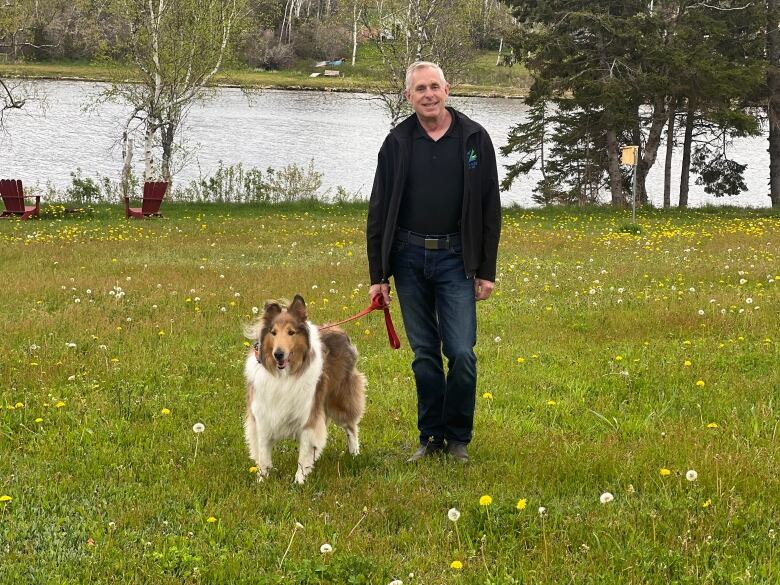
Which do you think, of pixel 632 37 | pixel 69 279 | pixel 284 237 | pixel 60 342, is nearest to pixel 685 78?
pixel 632 37

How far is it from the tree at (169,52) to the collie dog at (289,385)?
1004 inches

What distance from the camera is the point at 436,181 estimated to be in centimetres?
612

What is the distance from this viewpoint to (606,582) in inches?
175

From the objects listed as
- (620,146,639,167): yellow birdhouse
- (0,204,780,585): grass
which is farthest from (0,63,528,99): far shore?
(0,204,780,585): grass

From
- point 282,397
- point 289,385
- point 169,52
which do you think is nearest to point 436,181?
point 289,385

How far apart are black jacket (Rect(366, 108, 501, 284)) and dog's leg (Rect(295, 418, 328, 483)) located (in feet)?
4.42

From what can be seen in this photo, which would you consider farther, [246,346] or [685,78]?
[685,78]

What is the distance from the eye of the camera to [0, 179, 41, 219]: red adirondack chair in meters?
25.0

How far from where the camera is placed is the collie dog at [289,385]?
5.89 metres

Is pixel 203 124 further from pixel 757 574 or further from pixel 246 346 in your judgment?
pixel 757 574

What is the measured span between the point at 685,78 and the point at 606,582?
28580 millimetres

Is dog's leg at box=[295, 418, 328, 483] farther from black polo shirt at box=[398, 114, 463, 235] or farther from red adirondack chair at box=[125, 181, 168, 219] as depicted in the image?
red adirondack chair at box=[125, 181, 168, 219]

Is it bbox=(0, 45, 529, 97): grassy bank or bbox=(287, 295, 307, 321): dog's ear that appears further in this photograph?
bbox=(0, 45, 529, 97): grassy bank

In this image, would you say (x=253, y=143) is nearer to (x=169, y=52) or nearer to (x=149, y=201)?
(x=169, y=52)
